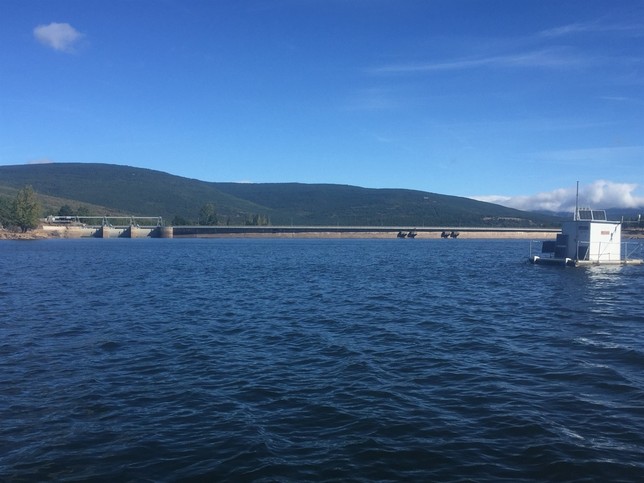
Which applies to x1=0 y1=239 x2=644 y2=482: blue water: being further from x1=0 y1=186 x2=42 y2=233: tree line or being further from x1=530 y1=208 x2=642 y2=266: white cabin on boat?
x1=0 y1=186 x2=42 y2=233: tree line

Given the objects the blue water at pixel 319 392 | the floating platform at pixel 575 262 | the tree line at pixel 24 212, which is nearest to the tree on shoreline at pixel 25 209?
the tree line at pixel 24 212

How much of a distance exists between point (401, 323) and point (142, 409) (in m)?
13.4

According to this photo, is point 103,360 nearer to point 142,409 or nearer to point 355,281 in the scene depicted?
point 142,409

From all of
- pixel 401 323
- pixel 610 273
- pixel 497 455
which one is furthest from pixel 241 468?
pixel 610 273

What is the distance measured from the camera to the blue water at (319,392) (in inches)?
390

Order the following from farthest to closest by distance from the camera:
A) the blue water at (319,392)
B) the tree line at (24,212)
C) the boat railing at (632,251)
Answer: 1. the tree line at (24,212)
2. the boat railing at (632,251)
3. the blue water at (319,392)

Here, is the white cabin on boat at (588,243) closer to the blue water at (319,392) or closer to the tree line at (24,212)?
the blue water at (319,392)

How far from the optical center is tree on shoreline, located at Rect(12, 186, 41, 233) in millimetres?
171000

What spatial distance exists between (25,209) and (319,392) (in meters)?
182

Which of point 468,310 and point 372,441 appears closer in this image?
point 372,441

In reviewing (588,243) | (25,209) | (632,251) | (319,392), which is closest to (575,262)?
(588,243)

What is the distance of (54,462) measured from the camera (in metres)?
9.88

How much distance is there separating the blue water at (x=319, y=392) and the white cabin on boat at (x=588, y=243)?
34.2 meters

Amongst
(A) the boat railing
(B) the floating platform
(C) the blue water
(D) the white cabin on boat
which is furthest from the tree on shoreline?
(C) the blue water
